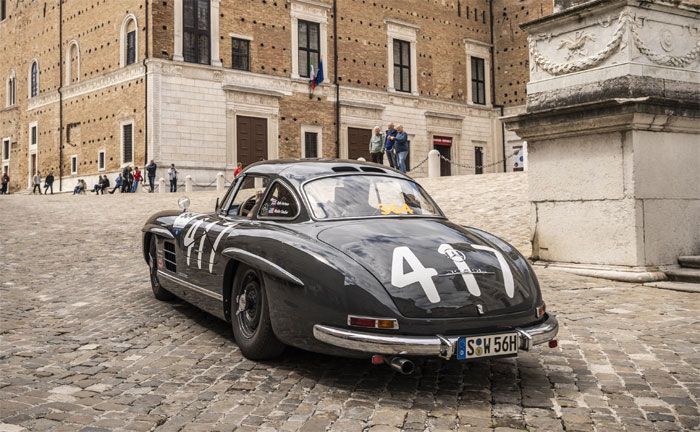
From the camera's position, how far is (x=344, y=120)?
33312 millimetres

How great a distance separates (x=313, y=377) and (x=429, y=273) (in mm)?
1049

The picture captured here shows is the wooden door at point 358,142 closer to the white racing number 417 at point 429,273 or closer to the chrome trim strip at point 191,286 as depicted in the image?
the chrome trim strip at point 191,286

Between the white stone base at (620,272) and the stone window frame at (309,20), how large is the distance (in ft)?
80.7

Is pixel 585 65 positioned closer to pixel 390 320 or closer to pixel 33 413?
pixel 390 320

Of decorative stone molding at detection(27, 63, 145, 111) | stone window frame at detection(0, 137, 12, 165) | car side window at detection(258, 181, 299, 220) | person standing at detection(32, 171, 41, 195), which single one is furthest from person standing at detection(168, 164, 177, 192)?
car side window at detection(258, 181, 299, 220)

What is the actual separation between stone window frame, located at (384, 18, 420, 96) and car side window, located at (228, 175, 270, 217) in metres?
30.0

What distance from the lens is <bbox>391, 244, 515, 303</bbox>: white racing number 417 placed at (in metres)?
4.02

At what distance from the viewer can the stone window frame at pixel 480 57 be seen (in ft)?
128

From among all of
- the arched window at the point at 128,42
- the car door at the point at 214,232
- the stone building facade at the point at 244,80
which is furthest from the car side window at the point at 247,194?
the arched window at the point at 128,42

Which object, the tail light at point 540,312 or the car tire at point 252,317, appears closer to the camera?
the tail light at point 540,312

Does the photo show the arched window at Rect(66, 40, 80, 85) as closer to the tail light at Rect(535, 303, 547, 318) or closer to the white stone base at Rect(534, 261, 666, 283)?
the white stone base at Rect(534, 261, 666, 283)

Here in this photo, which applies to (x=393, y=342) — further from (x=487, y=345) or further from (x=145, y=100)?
(x=145, y=100)

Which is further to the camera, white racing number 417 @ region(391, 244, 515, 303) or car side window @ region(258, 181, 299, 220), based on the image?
car side window @ region(258, 181, 299, 220)

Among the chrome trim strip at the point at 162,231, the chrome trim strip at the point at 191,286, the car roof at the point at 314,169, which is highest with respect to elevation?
the car roof at the point at 314,169
